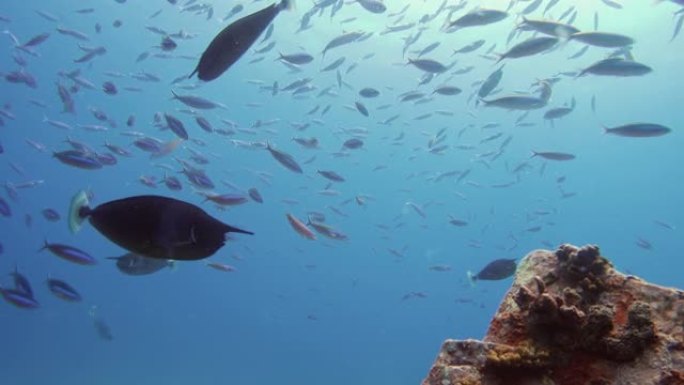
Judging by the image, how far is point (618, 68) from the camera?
7793 millimetres

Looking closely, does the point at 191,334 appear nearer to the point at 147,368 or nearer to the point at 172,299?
the point at 172,299

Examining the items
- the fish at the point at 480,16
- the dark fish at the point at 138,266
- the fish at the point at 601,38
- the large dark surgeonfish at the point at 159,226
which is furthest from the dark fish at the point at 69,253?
the fish at the point at 601,38

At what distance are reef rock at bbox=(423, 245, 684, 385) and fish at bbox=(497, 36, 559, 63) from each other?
19.8 ft

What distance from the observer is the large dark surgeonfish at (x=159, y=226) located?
2.10 metres

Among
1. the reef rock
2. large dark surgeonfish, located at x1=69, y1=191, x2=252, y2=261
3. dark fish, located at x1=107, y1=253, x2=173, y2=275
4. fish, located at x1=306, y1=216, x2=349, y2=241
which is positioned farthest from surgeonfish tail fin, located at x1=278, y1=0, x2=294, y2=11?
fish, located at x1=306, y1=216, x2=349, y2=241

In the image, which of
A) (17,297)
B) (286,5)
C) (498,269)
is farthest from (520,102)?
(17,297)

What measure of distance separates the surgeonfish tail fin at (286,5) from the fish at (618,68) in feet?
21.1

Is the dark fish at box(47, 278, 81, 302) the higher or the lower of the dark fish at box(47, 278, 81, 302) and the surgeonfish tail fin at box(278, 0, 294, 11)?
the lower

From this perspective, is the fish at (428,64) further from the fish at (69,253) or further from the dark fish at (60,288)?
the dark fish at (60,288)

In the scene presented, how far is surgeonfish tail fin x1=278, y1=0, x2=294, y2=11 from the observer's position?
261cm

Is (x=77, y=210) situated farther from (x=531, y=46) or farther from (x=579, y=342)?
(x=531, y=46)

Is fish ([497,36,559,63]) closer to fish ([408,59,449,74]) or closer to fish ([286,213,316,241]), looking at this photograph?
fish ([408,59,449,74])

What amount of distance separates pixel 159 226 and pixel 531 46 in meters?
7.26

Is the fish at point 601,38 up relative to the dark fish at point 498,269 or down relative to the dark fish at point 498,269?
up
